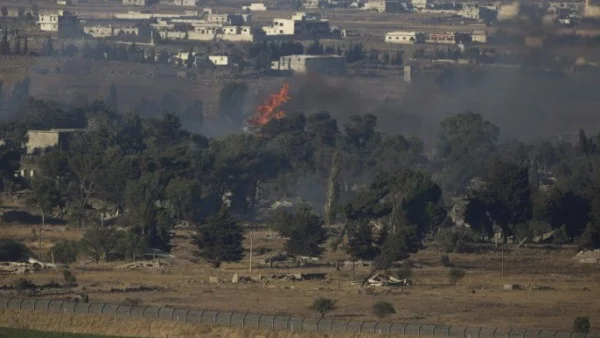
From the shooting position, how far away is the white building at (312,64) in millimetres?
155000

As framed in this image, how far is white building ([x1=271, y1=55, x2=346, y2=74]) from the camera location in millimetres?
155000

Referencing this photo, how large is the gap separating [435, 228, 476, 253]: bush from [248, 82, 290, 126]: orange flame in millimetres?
36247

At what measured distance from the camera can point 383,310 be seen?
56.6m

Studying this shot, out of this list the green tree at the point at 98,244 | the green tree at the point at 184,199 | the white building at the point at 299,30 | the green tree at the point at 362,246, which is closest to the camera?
the green tree at the point at 98,244

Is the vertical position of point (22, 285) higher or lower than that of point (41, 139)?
higher

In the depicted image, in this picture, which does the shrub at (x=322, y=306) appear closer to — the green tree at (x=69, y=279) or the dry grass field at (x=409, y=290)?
the dry grass field at (x=409, y=290)

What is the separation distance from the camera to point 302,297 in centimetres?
6106

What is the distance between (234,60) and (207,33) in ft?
108

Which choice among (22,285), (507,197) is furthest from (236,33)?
(22,285)

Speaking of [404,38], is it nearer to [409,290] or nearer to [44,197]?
[44,197]

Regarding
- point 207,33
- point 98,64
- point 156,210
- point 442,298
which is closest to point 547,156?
point 156,210

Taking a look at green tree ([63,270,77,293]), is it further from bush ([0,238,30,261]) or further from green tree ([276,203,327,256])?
green tree ([276,203,327,256])

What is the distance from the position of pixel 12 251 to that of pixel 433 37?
12972 cm

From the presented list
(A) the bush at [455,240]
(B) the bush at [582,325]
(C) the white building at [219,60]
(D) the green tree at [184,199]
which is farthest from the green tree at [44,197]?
(C) the white building at [219,60]
